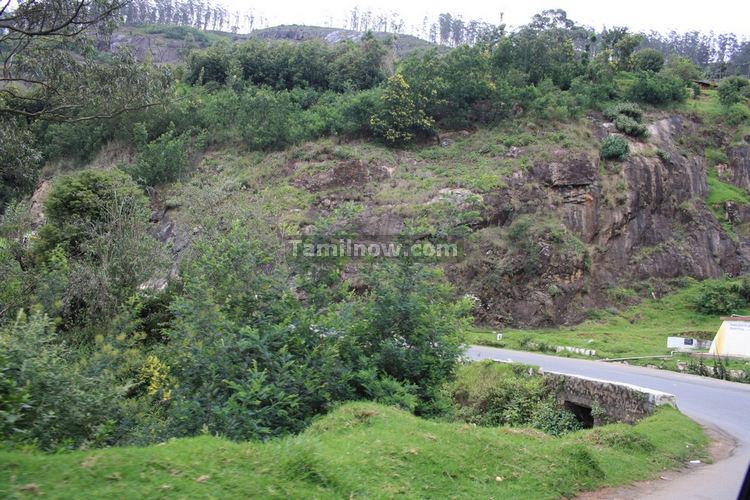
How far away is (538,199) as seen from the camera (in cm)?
3484

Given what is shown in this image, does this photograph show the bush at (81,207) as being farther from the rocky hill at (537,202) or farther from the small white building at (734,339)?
the small white building at (734,339)

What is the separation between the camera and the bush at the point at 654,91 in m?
45.5

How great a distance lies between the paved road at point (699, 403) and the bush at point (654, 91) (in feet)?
105

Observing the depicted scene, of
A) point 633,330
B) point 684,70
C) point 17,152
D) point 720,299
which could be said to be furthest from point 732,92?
point 17,152

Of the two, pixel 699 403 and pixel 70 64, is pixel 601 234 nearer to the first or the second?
pixel 699 403

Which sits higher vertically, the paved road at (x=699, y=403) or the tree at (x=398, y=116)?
the tree at (x=398, y=116)

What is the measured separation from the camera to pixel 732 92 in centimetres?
4834

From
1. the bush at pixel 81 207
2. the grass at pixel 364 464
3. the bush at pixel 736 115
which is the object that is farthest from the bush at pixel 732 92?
the grass at pixel 364 464

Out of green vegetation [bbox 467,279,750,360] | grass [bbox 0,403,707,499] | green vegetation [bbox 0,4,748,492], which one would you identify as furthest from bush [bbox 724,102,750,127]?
grass [bbox 0,403,707,499]

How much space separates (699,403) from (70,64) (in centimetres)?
1612

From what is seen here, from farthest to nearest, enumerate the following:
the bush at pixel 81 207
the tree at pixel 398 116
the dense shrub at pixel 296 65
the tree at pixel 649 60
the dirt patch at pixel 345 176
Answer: the tree at pixel 649 60
the dense shrub at pixel 296 65
the tree at pixel 398 116
the dirt patch at pixel 345 176
the bush at pixel 81 207

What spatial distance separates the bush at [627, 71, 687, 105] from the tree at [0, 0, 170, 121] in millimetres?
43360

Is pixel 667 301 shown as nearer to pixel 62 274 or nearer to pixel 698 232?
pixel 698 232

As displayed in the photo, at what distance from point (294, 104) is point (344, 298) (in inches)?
1542
